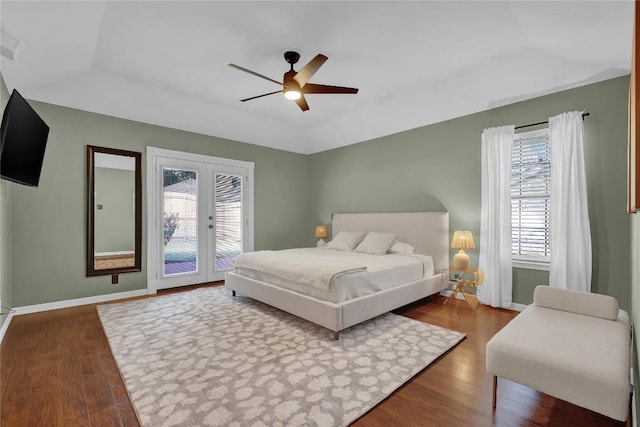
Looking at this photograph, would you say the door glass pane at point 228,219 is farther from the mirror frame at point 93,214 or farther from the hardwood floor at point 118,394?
the hardwood floor at point 118,394

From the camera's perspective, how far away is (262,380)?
2088 millimetres

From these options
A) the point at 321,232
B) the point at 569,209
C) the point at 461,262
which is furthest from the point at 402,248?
the point at 569,209

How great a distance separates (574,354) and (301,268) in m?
2.27

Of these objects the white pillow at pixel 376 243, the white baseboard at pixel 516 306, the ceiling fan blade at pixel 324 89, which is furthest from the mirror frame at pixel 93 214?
the white baseboard at pixel 516 306

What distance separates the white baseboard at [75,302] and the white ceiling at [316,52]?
2581 millimetres

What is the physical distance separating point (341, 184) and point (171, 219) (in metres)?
3.20

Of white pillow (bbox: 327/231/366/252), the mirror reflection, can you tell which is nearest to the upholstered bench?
white pillow (bbox: 327/231/366/252)

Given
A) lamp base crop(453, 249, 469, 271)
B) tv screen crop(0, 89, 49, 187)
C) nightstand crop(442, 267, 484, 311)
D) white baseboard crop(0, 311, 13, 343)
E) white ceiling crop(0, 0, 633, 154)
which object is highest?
white ceiling crop(0, 0, 633, 154)

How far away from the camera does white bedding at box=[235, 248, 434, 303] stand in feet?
9.46

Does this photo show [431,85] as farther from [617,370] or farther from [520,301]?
[617,370]

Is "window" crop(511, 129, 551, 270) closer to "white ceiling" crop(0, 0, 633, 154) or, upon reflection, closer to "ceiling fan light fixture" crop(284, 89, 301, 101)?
"white ceiling" crop(0, 0, 633, 154)

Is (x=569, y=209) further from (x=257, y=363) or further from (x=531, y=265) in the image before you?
(x=257, y=363)

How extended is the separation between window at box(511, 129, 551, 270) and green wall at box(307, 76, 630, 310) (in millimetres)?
190

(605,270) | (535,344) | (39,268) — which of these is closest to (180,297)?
(39,268)
